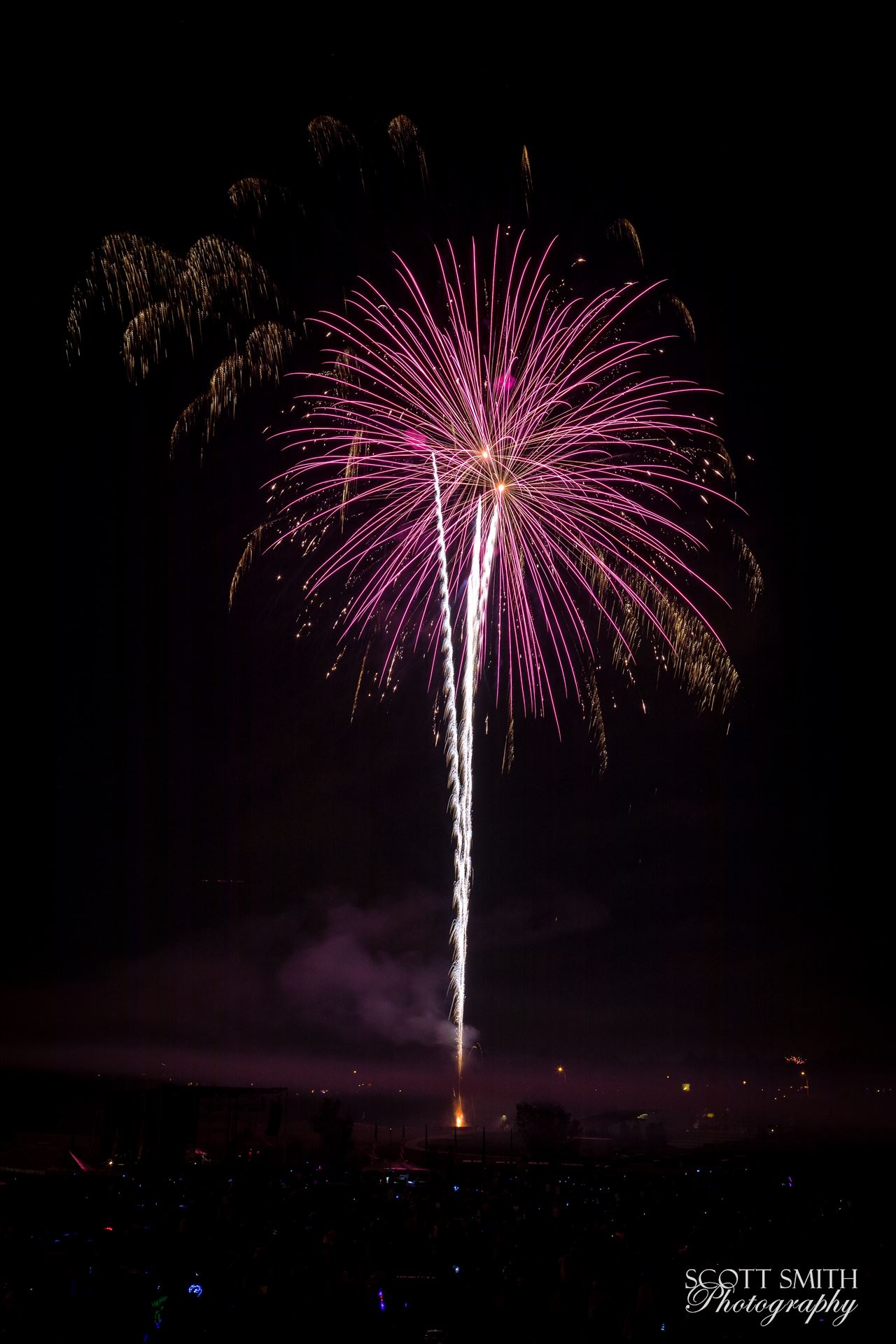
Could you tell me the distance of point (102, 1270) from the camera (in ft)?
37.6

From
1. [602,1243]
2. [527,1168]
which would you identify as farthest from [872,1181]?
[602,1243]

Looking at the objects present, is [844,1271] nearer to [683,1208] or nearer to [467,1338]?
[467,1338]

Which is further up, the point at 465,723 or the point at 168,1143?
the point at 465,723

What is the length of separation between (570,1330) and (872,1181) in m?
35.6

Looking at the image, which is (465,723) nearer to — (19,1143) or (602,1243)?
(602,1243)

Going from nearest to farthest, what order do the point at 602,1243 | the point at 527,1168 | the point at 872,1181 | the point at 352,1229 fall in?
the point at 602,1243 → the point at 352,1229 → the point at 872,1181 → the point at 527,1168

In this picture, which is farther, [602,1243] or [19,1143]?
[19,1143]

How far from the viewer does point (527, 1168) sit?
4575 cm

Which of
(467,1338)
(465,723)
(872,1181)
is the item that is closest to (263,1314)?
(467,1338)

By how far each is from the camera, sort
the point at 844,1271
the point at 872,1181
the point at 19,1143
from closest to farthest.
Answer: the point at 844,1271 < the point at 19,1143 < the point at 872,1181

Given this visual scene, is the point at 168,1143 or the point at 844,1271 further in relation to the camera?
the point at 168,1143

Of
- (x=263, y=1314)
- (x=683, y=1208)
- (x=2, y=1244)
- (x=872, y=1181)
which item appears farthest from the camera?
(x=872, y=1181)

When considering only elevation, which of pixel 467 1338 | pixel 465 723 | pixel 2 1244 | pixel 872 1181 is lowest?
pixel 467 1338

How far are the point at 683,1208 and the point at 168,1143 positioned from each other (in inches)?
824
